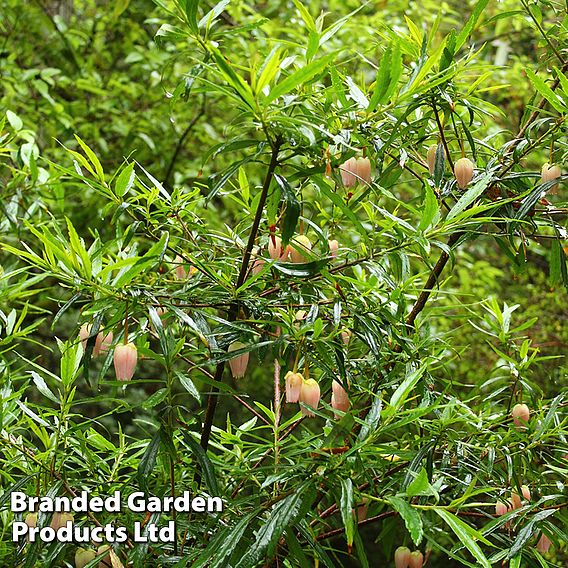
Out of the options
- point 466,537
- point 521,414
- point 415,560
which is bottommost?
point 415,560

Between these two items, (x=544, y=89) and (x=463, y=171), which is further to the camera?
(x=463, y=171)

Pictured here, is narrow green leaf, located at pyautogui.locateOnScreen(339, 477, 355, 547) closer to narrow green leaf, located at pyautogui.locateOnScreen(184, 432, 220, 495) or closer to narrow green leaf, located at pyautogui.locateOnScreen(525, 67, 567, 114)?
narrow green leaf, located at pyautogui.locateOnScreen(184, 432, 220, 495)

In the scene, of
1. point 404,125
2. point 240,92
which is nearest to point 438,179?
point 404,125

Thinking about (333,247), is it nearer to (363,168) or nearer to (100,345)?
(363,168)

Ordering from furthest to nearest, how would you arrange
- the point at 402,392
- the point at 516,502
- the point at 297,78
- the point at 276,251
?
the point at 516,502 → the point at 276,251 → the point at 402,392 → the point at 297,78

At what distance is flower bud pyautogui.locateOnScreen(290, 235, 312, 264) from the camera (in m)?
1.03

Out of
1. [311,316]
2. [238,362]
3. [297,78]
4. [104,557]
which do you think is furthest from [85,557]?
[297,78]

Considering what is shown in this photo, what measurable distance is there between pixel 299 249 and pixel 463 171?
0.27 m

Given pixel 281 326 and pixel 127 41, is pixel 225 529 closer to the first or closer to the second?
pixel 281 326

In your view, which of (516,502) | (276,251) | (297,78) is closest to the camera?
(297,78)

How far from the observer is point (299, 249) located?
1019 millimetres

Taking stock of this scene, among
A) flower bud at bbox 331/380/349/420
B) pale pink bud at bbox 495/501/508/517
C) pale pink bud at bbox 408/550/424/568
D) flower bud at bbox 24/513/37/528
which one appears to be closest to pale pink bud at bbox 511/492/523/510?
pale pink bud at bbox 495/501/508/517

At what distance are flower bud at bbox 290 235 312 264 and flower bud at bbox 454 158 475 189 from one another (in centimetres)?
23

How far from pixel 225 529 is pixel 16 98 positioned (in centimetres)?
211
